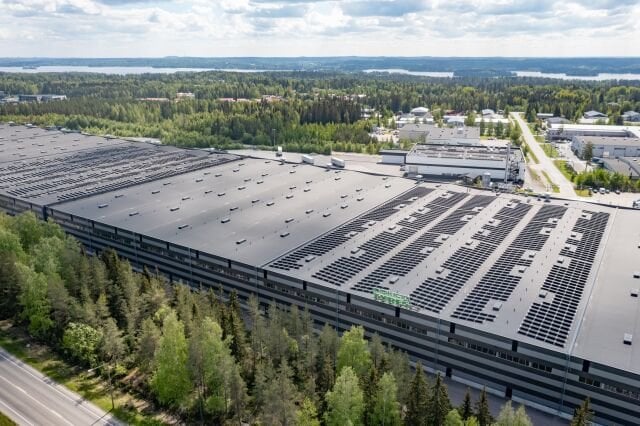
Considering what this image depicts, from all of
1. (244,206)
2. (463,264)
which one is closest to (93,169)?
(244,206)

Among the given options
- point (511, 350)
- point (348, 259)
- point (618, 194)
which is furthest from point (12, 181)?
point (618, 194)

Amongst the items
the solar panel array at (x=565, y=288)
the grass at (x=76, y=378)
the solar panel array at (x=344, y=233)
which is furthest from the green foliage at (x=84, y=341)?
the solar panel array at (x=565, y=288)

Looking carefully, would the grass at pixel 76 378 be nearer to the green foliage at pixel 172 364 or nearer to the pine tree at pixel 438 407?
the green foliage at pixel 172 364

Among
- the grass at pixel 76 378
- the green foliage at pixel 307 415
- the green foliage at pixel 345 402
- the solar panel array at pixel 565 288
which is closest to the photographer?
the green foliage at pixel 307 415

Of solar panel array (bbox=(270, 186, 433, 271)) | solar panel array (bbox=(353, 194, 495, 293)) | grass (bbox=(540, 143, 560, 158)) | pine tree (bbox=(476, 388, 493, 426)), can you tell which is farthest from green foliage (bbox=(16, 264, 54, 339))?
grass (bbox=(540, 143, 560, 158))

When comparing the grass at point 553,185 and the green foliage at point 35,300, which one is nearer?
the green foliage at point 35,300

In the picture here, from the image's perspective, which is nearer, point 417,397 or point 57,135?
point 417,397

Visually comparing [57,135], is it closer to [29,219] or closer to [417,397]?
[29,219]
